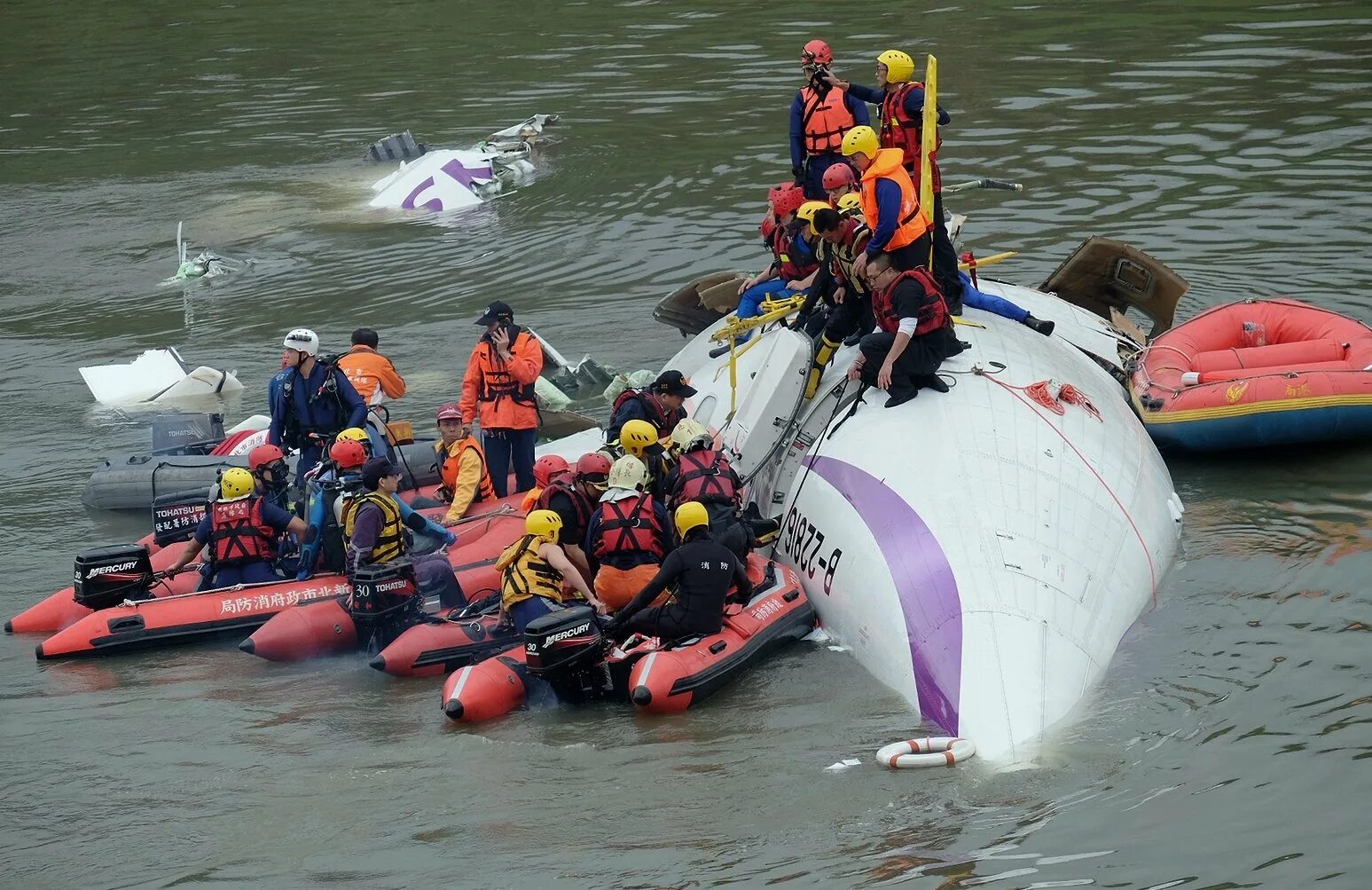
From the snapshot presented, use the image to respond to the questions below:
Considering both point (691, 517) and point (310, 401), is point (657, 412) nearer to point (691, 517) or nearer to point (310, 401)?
point (691, 517)

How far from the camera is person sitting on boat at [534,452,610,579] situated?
10078 mm

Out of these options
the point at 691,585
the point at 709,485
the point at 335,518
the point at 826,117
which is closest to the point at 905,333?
the point at 709,485

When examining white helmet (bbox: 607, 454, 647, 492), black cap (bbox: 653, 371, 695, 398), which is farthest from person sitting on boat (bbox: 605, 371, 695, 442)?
white helmet (bbox: 607, 454, 647, 492)

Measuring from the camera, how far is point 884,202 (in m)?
10.1

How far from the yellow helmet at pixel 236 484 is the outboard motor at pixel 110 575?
27.2 inches

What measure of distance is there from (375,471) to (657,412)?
2.09 m

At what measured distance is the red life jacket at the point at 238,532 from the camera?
36.4 ft

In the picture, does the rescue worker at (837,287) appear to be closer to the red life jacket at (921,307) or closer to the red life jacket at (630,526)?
the red life jacket at (921,307)

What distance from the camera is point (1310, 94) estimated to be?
21.6 metres

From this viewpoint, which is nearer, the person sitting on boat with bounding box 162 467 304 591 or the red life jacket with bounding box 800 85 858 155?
the person sitting on boat with bounding box 162 467 304 591

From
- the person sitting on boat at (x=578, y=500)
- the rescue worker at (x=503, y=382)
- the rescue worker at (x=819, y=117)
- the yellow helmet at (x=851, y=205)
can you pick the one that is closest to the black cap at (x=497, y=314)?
the rescue worker at (x=503, y=382)

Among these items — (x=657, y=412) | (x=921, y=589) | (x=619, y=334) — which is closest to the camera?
(x=921, y=589)

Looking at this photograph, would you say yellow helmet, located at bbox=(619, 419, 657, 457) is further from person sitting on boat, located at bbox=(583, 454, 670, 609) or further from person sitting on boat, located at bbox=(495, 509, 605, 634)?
person sitting on boat, located at bbox=(495, 509, 605, 634)

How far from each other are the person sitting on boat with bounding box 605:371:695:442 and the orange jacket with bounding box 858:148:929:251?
1859 millimetres
